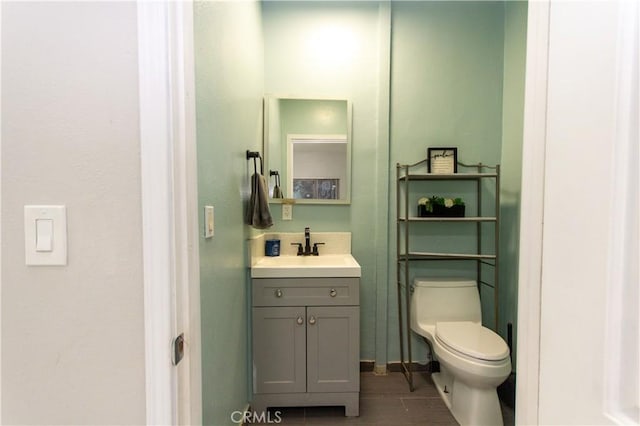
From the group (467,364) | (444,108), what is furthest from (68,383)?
(444,108)

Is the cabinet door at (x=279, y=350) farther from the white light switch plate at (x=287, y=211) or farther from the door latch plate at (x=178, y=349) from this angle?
the door latch plate at (x=178, y=349)

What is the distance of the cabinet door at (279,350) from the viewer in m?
1.60

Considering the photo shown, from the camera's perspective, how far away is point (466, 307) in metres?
1.99

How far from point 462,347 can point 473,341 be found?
0.11 meters

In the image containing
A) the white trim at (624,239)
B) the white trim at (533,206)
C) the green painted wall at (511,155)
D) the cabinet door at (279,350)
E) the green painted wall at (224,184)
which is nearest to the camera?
the white trim at (624,239)

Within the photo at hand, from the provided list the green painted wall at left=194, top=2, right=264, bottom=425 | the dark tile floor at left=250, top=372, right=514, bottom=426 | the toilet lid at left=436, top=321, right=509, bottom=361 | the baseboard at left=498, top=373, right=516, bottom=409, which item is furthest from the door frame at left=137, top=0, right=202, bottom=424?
the baseboard at left=498, top=373, right=516, bottom=409

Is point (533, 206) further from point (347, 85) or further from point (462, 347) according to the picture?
point (347, 85)

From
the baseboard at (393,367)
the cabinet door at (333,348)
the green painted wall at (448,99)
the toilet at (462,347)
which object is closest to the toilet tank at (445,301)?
the toilet at (462,347)

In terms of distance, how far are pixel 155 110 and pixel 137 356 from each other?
1.65ft

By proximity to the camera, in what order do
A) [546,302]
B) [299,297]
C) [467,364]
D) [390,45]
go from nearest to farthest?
[546,302]
[467,364]
[299,297]
[390,45]

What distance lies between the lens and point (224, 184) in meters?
1.22

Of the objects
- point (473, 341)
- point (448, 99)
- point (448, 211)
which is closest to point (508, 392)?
point (473, 341)

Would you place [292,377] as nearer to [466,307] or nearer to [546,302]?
[466,307]

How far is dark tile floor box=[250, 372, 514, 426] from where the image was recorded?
1618 millimetres
